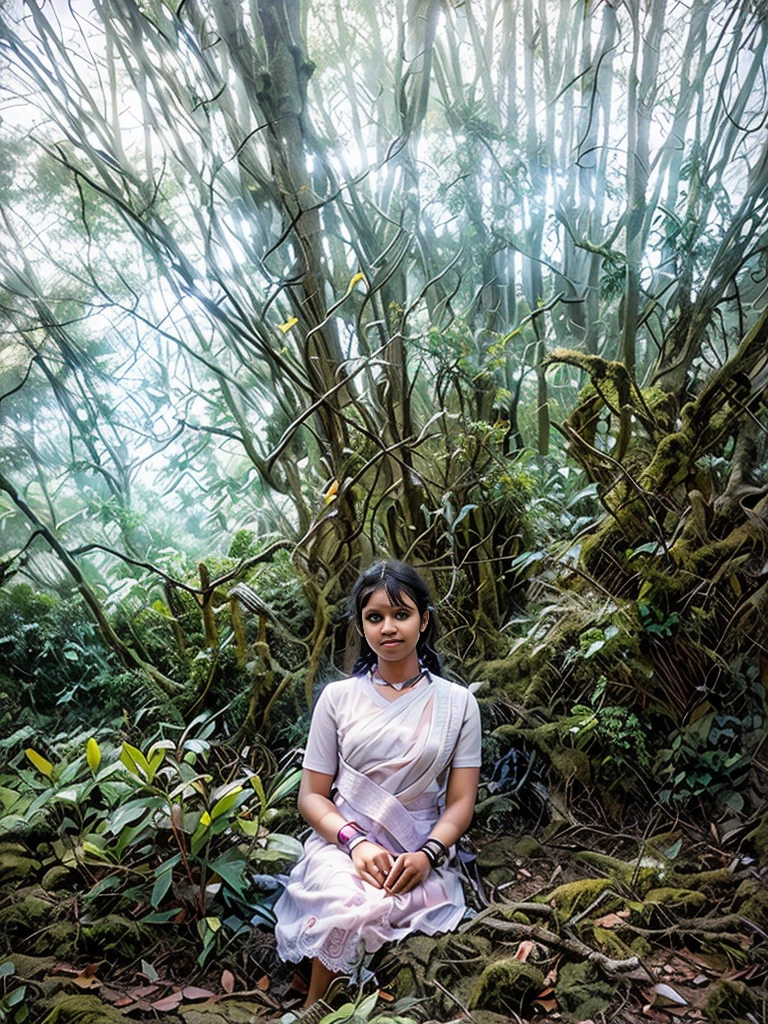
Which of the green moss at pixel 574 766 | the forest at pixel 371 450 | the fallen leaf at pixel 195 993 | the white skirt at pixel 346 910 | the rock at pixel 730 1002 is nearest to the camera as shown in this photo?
the rock at pixel 730 1002

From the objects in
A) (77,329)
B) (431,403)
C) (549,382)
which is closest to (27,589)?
(77,329)

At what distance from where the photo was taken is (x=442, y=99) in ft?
12.9

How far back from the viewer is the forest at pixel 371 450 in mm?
2227

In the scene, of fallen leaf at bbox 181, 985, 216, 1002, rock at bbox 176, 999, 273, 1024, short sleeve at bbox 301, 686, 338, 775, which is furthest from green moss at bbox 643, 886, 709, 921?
fallen leaf at bbox 181, 985, 216, 1002

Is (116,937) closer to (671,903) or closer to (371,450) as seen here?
(671,903)

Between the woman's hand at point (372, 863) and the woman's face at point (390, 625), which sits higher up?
the woman's face at point (390, 625)

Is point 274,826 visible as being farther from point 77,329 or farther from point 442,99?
point 442,99

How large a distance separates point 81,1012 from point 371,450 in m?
2.28

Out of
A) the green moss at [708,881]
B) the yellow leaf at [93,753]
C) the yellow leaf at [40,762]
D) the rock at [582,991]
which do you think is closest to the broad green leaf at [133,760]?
the yellow leaf at [93,753]

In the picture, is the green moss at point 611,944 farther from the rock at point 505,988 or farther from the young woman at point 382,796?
the young woman at point 382,796

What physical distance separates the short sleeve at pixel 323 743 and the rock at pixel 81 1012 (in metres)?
0.70

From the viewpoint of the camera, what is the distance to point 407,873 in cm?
185

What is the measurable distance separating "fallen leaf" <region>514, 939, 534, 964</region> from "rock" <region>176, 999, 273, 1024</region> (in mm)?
612

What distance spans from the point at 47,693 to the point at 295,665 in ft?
3.92
